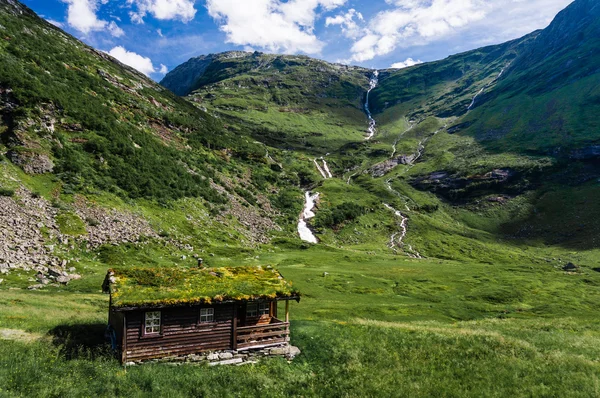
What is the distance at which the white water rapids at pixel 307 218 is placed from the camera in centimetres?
11650

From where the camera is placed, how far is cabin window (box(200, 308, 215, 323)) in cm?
2525

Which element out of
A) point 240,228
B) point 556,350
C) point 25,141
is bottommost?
point 556,350

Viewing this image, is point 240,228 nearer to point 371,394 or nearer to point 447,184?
point 371,394

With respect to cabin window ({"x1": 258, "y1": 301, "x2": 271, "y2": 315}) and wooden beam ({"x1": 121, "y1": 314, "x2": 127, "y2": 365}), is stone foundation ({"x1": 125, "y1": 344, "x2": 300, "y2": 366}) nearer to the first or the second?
wooden beam ({"x1": 121, "y1": 314, "x2": 127, "y2": 365})

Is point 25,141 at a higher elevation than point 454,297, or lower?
higher

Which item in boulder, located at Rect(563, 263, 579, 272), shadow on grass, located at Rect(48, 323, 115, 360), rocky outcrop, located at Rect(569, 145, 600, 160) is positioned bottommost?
boulder, located at Rect(563, 263, 579, 272)

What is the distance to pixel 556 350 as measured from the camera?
26.1 metres

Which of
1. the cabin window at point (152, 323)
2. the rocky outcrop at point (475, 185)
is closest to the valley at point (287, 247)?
the rocky outcrop at point (475, 185)

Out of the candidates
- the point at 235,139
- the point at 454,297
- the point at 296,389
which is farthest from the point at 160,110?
the point at 296,389

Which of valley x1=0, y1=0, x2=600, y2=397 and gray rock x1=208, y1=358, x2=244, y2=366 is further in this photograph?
gray rock x1=208, y1=358, x2=244, y2=366

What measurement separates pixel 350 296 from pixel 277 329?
109 ft

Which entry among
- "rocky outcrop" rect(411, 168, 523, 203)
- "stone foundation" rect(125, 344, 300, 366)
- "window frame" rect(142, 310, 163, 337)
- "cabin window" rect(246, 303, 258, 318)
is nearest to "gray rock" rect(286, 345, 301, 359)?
"stone foundation" rect(125, 344, 300, 366)

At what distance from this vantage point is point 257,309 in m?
27.9

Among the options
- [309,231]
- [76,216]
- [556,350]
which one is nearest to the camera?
[556,350]
